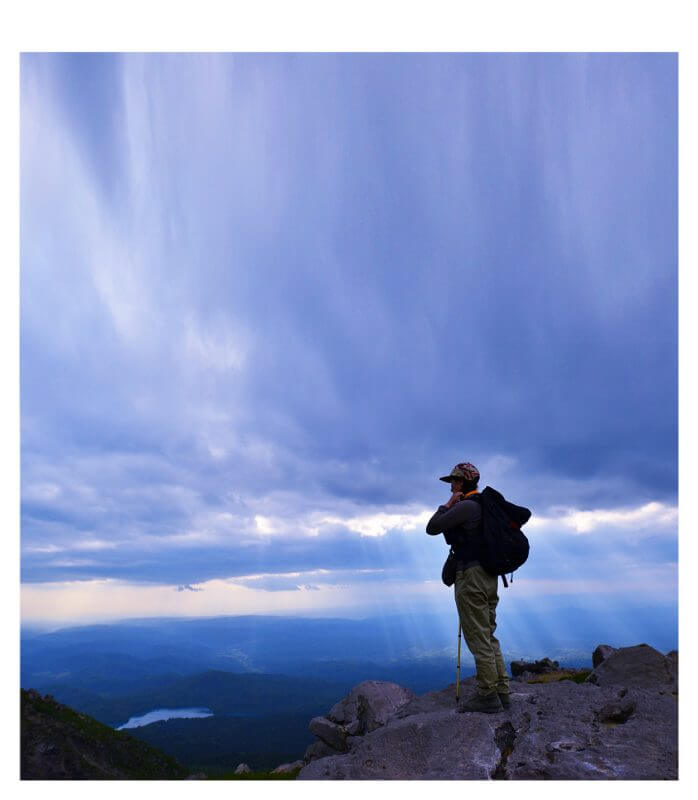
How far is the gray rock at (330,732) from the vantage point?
13.2 meters

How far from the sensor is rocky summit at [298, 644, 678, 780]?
8680 mm

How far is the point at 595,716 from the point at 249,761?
8464 millimetres

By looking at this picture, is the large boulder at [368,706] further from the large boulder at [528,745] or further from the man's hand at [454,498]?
the man's hand at [454,498]

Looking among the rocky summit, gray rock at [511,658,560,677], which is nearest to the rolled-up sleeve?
the rocky summit

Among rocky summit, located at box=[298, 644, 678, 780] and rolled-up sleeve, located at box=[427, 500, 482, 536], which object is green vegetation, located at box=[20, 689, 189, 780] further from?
rolled-up sleeve, located at box=[427, 500, 482, 536]

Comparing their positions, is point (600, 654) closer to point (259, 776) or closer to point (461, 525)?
point (461, 525)

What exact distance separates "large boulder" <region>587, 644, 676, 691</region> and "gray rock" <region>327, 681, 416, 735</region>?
4990 mm

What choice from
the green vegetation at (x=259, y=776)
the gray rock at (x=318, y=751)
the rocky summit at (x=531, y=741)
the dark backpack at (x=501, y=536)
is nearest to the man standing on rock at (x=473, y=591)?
the dark backpack at (x=501, y=536)

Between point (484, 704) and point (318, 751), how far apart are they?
17.3 ft

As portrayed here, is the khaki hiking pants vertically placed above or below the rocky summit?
above

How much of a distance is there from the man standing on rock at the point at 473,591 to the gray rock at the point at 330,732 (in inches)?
157

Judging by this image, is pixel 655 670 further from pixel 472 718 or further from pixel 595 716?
pixel 472 718
